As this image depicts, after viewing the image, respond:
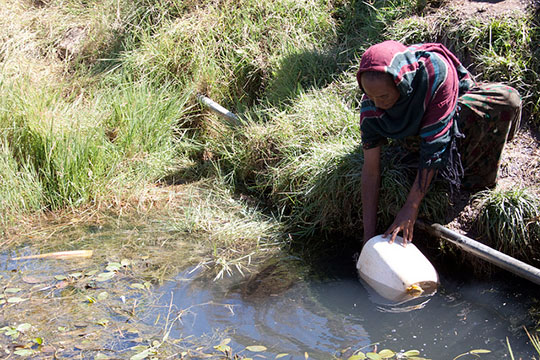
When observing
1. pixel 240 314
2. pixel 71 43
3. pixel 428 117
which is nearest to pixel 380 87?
pixel 428 117

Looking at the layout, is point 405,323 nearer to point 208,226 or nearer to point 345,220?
point 345,220

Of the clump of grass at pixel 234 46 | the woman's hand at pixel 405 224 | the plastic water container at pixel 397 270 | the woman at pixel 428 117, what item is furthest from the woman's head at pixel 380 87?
the clump of grass at pixel 234 46

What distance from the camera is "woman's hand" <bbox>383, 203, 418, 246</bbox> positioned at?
10.5 feet

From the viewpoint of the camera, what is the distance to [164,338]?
9.86 feet

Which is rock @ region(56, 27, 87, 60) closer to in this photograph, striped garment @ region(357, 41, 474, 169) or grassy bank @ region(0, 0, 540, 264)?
grassy bank @ region(0, 0, 540, 264)

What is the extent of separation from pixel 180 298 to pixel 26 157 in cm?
207

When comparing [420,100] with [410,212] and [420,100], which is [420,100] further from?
[410,212]

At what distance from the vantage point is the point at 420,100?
10.4 ft

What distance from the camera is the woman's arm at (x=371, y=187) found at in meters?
3.49

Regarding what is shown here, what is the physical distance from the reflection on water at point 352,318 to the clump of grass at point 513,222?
0.76 feet

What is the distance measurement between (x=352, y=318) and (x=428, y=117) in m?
1.19

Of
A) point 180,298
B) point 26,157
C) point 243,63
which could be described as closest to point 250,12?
point 243,63

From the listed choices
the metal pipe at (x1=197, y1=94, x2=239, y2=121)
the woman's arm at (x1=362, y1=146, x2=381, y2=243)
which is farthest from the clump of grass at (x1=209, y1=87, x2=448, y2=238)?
the woman's arm at (x1=362, y1=146, x2=381, y2=243)

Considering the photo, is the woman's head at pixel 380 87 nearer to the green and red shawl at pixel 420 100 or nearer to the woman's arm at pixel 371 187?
the green and red shawl at pixel 420 100
